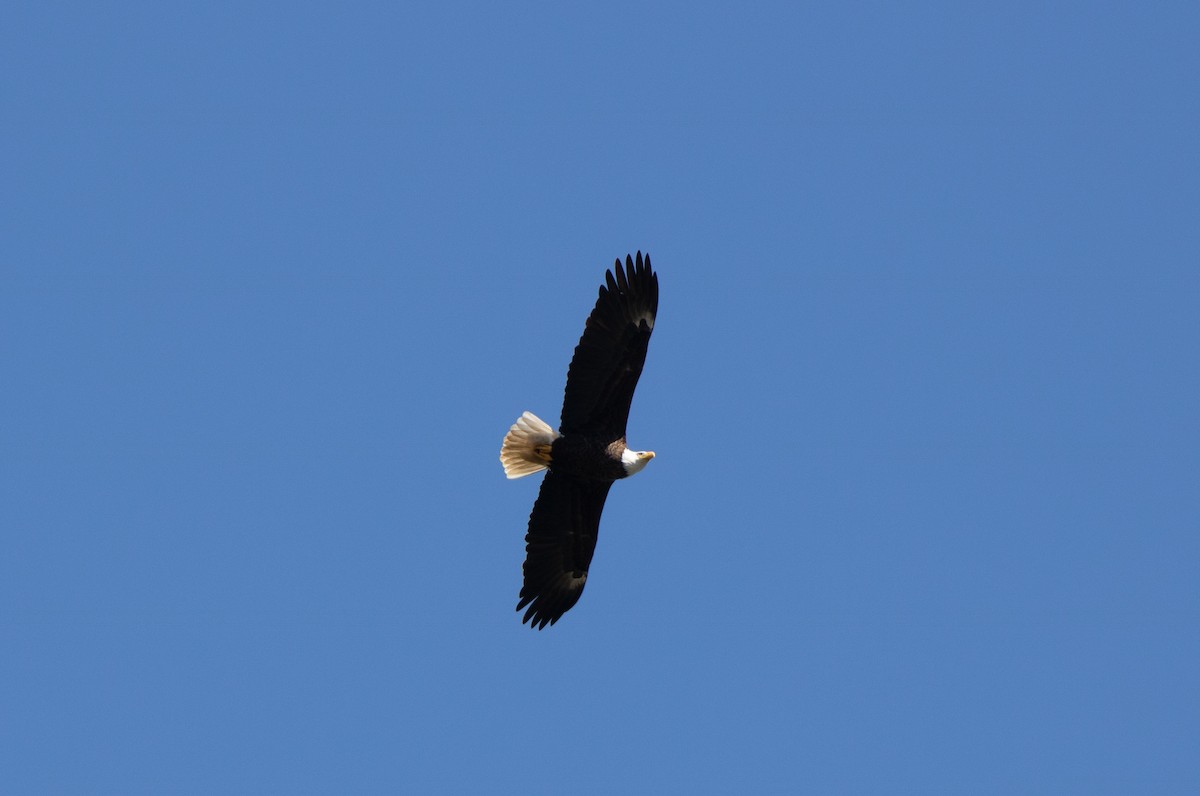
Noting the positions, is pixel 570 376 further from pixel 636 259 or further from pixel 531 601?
pixel 531 601

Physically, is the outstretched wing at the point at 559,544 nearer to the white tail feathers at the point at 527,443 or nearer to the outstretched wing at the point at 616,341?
the white tail feathers at the point at 527,443

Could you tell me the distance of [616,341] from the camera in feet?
41.9

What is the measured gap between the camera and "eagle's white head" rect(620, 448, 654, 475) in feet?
42.8

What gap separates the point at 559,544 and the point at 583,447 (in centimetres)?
101

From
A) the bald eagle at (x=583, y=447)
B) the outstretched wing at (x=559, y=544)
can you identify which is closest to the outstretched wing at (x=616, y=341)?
the bald eagle at (x=583, y=447)

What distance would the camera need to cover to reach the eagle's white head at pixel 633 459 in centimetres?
1303

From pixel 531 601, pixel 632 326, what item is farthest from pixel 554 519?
pixel 632 326

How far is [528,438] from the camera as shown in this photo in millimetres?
13148

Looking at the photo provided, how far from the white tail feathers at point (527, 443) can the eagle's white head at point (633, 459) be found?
0.54 m

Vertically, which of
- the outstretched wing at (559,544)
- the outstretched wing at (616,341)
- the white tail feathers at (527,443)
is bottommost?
the outstretched wing at (559,544)

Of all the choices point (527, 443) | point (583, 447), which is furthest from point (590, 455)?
point (527, 443)

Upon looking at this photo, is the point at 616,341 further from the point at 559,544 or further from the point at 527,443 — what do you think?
the point at 559,544

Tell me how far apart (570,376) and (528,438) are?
654mm

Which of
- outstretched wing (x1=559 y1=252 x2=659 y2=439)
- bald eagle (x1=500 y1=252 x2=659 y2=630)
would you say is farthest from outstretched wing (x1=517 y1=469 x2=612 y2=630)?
outstretched wing (x1=559 y1=252 x2=659 y2=439)
